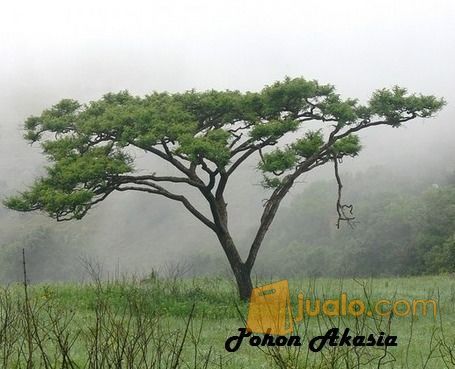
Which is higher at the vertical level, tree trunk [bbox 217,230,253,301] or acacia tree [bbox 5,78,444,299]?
acacia tree [bbox 5,78,444,299]

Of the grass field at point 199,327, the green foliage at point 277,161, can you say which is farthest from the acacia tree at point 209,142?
the grass field at point 199,327

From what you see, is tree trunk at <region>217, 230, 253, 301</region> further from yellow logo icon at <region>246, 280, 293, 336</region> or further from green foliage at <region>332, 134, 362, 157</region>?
green foliage at <region>332, 134, 362, 157</region>

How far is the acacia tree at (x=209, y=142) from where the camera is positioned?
15.2 meters

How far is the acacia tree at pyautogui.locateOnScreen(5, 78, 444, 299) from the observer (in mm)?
15211

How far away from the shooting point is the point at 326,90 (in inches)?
662

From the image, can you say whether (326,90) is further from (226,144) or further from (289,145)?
(226,144)

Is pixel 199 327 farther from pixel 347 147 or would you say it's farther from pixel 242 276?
pixel 347 147

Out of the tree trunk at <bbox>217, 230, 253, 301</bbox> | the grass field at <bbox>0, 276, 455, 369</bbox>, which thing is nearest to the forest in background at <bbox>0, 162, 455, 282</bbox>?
the tree trunk at <bbox>217, 230, 253, 301</bbox>

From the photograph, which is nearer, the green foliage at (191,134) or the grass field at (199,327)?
the grass field at (199,327)

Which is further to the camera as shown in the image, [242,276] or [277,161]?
[242,276]

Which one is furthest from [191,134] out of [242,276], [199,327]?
[199,327]

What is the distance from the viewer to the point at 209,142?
15.1 metres

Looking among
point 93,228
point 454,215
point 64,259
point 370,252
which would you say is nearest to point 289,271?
point 370,252

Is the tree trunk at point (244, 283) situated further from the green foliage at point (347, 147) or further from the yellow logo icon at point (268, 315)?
the green foliage at point (347, 147)
